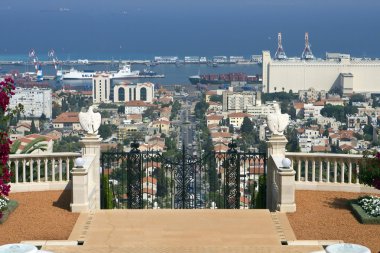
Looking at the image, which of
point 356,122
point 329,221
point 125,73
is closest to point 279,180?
point 329,221

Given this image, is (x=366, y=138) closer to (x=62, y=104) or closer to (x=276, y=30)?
(x=62, y=104)

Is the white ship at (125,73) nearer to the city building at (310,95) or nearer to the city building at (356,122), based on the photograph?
the city building at (310,95)

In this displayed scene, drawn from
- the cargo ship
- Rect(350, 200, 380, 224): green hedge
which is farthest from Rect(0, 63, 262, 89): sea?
Rect(350, 200, 380, 224): green hedge

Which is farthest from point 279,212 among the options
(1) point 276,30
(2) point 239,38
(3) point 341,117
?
(1) point 276,30

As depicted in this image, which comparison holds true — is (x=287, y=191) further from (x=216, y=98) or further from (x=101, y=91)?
(x=101, y=91)

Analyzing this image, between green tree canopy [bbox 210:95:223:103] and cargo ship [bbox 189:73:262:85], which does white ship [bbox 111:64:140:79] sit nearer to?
cargo ship [bbox 189:73:262:85]

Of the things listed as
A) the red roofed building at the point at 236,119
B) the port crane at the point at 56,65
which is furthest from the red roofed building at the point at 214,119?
the port crane at the point at 56,65
